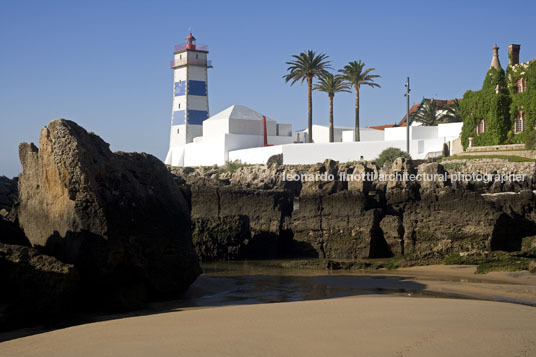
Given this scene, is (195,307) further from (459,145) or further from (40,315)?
(459,145)

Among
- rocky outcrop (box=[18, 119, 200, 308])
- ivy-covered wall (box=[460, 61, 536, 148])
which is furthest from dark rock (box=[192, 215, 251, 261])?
ivy-covered wall (box=[460, 61, 536, 148])

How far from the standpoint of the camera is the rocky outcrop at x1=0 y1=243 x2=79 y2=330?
712cm

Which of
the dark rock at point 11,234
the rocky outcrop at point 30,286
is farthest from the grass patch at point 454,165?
the rocky outcrop at point 30,286

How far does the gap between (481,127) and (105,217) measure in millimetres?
40140

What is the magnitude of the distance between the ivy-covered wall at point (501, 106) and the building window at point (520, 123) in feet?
0.70

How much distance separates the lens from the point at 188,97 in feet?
212

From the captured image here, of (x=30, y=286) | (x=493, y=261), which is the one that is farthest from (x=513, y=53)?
(x=30, y=286)

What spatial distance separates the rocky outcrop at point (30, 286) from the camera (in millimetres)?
Answer: 7121

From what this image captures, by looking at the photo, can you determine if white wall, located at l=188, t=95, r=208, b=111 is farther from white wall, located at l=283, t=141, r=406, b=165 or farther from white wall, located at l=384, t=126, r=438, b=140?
white wall, located at l=384, t=126, r=438, b=140

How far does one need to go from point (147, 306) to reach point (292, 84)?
149ft

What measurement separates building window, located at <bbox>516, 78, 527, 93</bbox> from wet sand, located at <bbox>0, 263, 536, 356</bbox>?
34.9m

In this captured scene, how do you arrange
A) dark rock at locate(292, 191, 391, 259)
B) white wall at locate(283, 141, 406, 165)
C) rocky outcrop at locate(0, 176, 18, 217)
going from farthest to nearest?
white wall at locate(283, 141, 406, 165) < rocky outcrop at locate(0, 176, 18, 217) < dark rock at locate(292, 191, 391, 259)

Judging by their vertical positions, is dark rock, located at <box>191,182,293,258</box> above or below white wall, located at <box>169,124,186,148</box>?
below

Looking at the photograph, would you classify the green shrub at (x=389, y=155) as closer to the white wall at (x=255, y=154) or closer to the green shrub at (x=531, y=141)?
the green shrub at (x=531, y=141)
